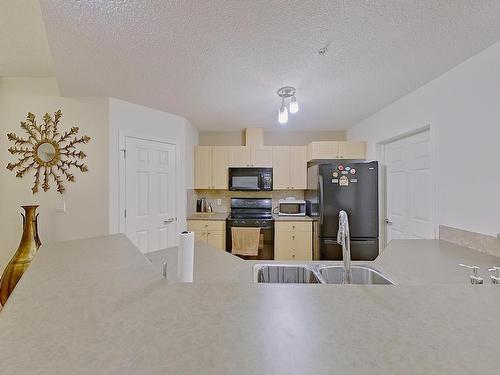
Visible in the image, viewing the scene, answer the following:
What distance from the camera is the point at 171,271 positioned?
130cm

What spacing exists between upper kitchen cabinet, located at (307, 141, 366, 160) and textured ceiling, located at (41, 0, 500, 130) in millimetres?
963

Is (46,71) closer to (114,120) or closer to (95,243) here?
(114,120)

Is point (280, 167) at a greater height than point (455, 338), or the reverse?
point (280, 167)

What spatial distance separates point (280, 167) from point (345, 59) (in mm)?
2141

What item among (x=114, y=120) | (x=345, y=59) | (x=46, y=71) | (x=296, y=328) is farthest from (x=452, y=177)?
(x=46, y=71)

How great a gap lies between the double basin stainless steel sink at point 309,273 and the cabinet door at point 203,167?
249 cm

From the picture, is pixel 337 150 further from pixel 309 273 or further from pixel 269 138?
pixel 309 273

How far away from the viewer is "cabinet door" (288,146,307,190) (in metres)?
3.75

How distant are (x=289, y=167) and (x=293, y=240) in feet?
3.76

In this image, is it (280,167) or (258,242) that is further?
(280,167)

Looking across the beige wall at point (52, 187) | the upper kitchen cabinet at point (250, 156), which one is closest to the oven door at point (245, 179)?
the upper kitchen cabinet at point (250, 156)

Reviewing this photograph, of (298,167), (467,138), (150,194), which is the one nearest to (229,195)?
(298,167)

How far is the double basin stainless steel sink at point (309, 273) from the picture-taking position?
138 cm

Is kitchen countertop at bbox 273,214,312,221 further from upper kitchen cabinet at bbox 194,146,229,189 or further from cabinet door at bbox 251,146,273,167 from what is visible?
upper kitchen cabinet at bbox 194,146,229,189
